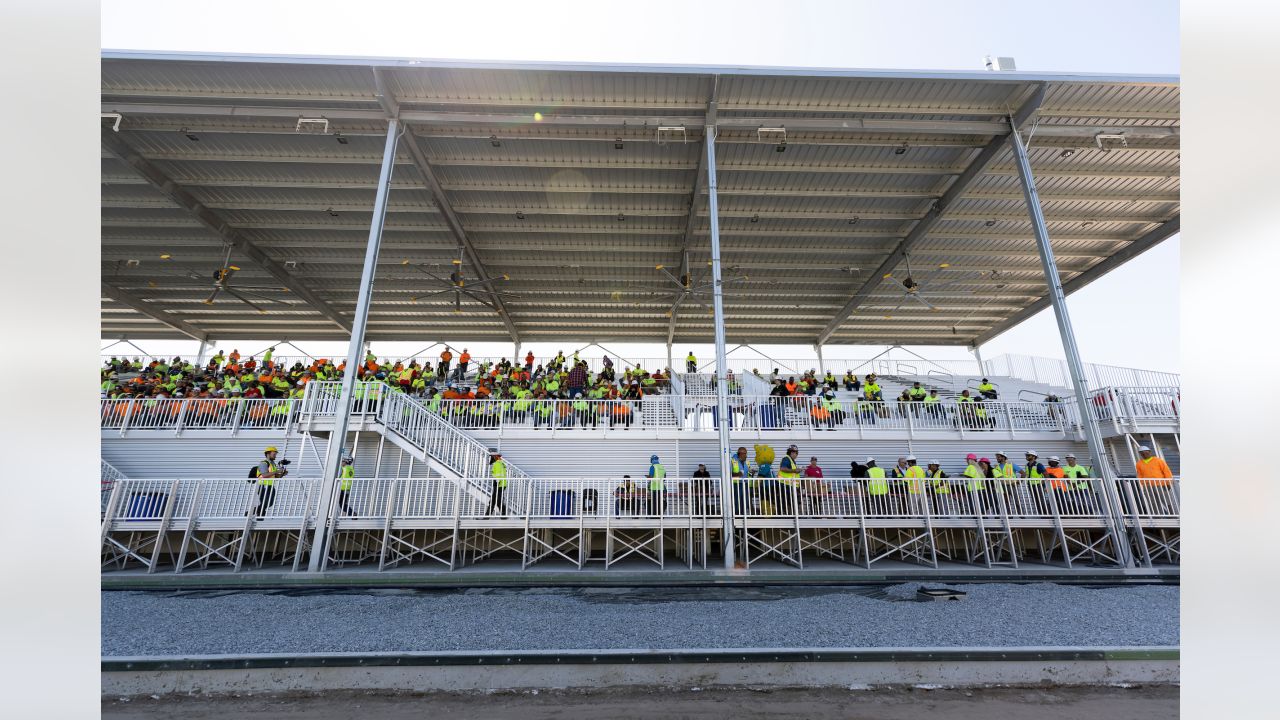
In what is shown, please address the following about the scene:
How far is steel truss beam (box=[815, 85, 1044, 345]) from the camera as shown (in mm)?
15547

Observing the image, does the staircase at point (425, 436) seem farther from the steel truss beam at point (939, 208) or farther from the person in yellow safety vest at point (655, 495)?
the steel truss beam at point (939, 208)

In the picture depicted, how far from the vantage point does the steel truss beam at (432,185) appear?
591 inches

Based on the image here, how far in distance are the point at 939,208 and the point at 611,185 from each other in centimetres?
1136

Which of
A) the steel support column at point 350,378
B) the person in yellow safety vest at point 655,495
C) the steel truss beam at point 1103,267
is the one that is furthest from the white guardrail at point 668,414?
the steel truss beam at point 1103,267

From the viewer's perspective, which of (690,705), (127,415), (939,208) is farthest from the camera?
(939,208)

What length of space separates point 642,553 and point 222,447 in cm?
1292

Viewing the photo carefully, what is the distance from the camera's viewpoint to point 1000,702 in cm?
485

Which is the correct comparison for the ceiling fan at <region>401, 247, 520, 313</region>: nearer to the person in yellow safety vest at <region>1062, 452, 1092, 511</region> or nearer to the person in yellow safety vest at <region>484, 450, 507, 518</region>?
the person in yellow safety vest at <region>484, 450, 507, 518</region>

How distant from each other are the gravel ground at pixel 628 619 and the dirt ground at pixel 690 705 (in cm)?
72

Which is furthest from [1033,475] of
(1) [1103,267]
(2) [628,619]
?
(1) [1103,267]

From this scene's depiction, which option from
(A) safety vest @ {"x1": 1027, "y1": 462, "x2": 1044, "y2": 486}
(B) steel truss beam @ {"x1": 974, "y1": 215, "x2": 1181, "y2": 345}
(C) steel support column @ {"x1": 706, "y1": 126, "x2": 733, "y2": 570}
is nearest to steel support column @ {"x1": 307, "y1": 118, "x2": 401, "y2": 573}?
(C) steel support column @ {"x1": 706, "y1": 126, "x2": 733, "y2": 570}

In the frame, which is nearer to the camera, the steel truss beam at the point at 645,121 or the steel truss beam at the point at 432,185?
the steel truss beam at the point at 432,185

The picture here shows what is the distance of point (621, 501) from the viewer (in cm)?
1305

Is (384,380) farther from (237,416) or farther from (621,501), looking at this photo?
(621,501)
